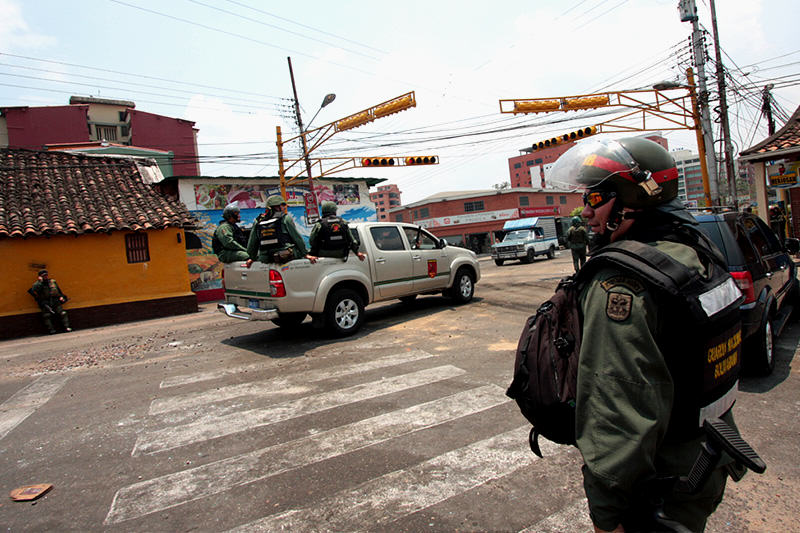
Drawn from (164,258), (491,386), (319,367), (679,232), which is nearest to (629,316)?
(679,232)

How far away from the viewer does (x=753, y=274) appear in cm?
480

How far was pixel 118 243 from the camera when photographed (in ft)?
46.9

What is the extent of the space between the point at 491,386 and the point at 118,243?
528 inches

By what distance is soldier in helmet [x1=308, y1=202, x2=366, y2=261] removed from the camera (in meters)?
7.95

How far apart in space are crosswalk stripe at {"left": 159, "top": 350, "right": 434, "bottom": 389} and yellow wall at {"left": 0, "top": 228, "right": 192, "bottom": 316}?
381 inches

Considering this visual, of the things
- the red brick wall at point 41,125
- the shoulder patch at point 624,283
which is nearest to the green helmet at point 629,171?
the shoulder patch at point 624,283

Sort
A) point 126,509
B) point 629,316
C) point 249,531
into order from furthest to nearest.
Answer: point 126,509 → point 249,531 → point 629,316

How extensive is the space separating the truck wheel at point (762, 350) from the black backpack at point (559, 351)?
3.90 meters

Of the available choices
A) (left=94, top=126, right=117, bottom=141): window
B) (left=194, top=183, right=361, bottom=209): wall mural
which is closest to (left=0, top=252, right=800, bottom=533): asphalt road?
(left=194, top=183, right=361, bottom=209): wall mural

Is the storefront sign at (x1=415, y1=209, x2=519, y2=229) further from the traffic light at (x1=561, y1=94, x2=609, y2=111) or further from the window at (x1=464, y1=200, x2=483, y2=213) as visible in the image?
the traffic light at (x1=561, y1=94, x2=609, y2=111)

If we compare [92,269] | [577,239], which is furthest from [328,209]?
[92,269]

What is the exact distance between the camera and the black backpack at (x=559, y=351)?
1492 millimetres

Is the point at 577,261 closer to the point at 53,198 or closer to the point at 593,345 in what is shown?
the point at 593,345

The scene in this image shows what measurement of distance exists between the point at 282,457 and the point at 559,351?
2.84 meters
